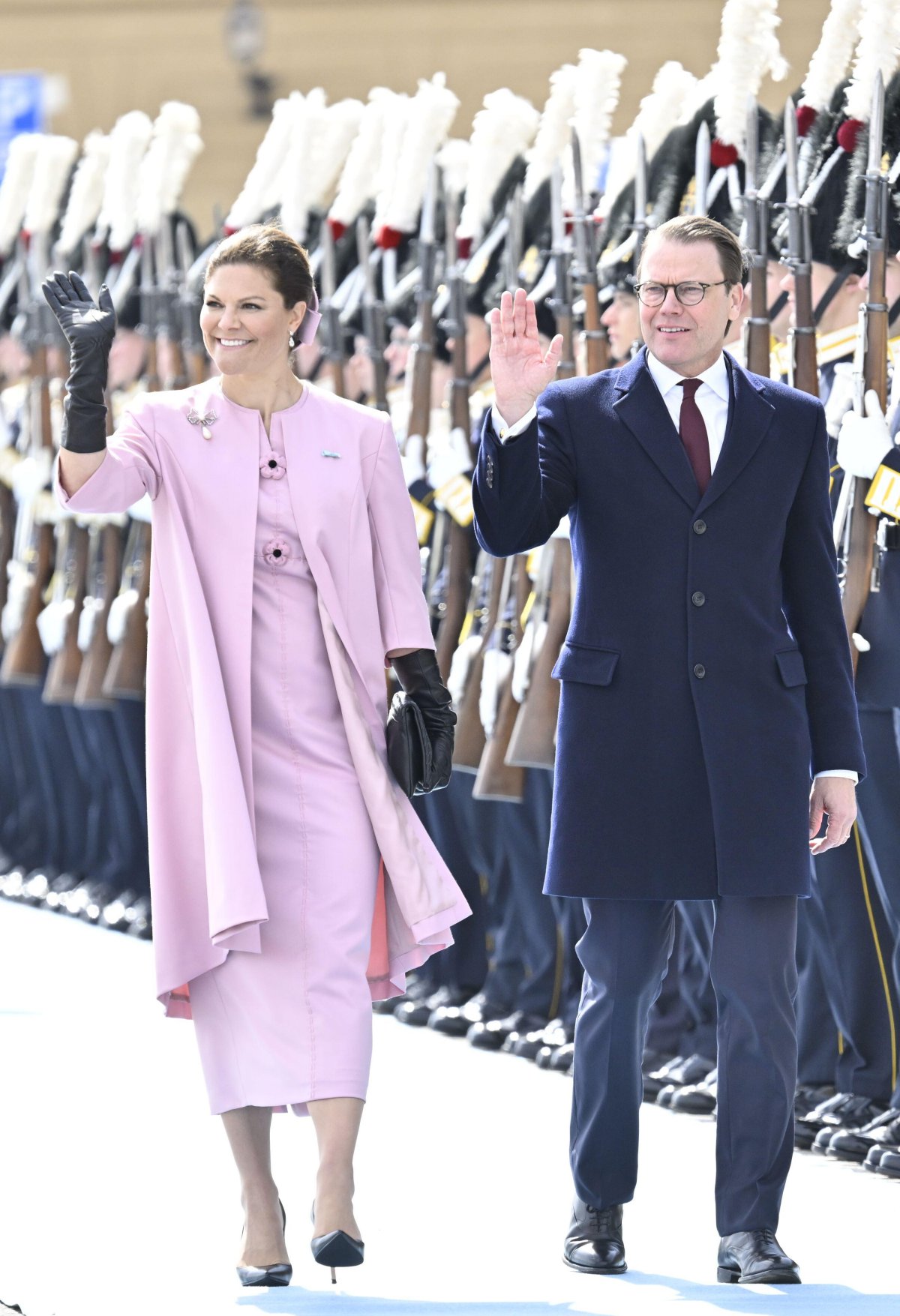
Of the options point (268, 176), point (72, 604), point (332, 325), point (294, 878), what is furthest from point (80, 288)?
point (72, 604)

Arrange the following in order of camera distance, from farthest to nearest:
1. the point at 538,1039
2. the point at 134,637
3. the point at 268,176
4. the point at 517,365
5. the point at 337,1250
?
the point at 134,637
the point at 268,176
the point at 538,1039
the point at 517,365
the point at 337,1250

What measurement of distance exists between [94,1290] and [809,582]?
148cm

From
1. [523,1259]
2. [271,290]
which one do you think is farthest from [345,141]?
[523,1259]

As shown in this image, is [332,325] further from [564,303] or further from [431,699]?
[431,699]

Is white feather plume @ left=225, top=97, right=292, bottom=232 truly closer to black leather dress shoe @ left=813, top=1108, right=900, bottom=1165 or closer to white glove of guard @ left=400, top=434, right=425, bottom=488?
white glove of guard @ left=400, top=434, right=425, bottom=488

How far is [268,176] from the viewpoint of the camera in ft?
26.7

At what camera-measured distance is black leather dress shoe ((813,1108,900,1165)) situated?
4.96 meters

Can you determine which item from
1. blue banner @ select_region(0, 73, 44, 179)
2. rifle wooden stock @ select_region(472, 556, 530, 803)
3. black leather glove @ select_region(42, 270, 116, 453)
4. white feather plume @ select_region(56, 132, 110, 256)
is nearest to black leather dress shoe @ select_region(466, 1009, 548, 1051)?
rifle wooden stock @ select_region(472, 556, 530, 803)

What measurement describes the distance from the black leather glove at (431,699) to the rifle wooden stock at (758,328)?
1.64 metres

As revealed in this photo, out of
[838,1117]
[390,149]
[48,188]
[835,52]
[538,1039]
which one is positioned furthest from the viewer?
[48,188]

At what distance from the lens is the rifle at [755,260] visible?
5.46 metres

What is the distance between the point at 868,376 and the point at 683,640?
139cm

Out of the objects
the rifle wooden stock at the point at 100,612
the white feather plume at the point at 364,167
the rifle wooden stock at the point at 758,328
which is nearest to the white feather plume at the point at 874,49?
the rifle wooden stock at the point at 758,328

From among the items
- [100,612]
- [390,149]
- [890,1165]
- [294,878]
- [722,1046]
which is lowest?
[890,1165]
